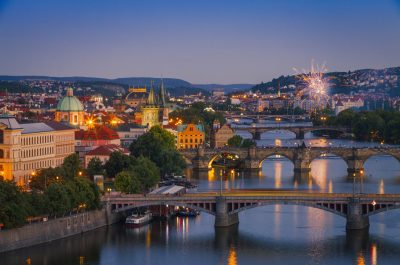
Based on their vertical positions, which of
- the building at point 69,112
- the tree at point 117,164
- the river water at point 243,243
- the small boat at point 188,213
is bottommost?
the river water at point 243,243

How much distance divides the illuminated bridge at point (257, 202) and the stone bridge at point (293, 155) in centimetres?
1919

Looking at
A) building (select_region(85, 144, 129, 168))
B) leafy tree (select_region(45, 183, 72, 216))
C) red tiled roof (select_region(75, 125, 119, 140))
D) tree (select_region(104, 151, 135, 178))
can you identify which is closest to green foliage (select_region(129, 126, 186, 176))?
building (select_region(85, 144, 129, 168))

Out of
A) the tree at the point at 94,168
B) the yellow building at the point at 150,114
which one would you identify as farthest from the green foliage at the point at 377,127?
the tree at the point at 94,168

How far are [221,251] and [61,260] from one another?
14.1ft

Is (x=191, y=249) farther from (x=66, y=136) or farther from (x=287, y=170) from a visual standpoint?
(x=287, y=170)

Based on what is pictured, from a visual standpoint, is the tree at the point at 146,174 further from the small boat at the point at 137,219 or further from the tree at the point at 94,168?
the small boat at the point at 137,219

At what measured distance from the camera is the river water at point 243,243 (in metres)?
32.2

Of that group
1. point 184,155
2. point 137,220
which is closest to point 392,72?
point 184,155

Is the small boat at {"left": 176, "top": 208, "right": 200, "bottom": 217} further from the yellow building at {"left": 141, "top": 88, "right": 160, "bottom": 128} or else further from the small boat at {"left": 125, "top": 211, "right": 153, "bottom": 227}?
the yellow building at {"left": 141, "top": 88, "right": 160, "bottom": 128}

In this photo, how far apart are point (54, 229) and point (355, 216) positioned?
846cm

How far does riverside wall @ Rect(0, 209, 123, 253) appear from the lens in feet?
105

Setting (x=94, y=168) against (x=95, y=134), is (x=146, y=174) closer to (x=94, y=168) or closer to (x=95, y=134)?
(x=94, y=168)

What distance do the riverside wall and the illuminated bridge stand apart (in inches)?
24.1

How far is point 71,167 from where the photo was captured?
42688 millimetres
